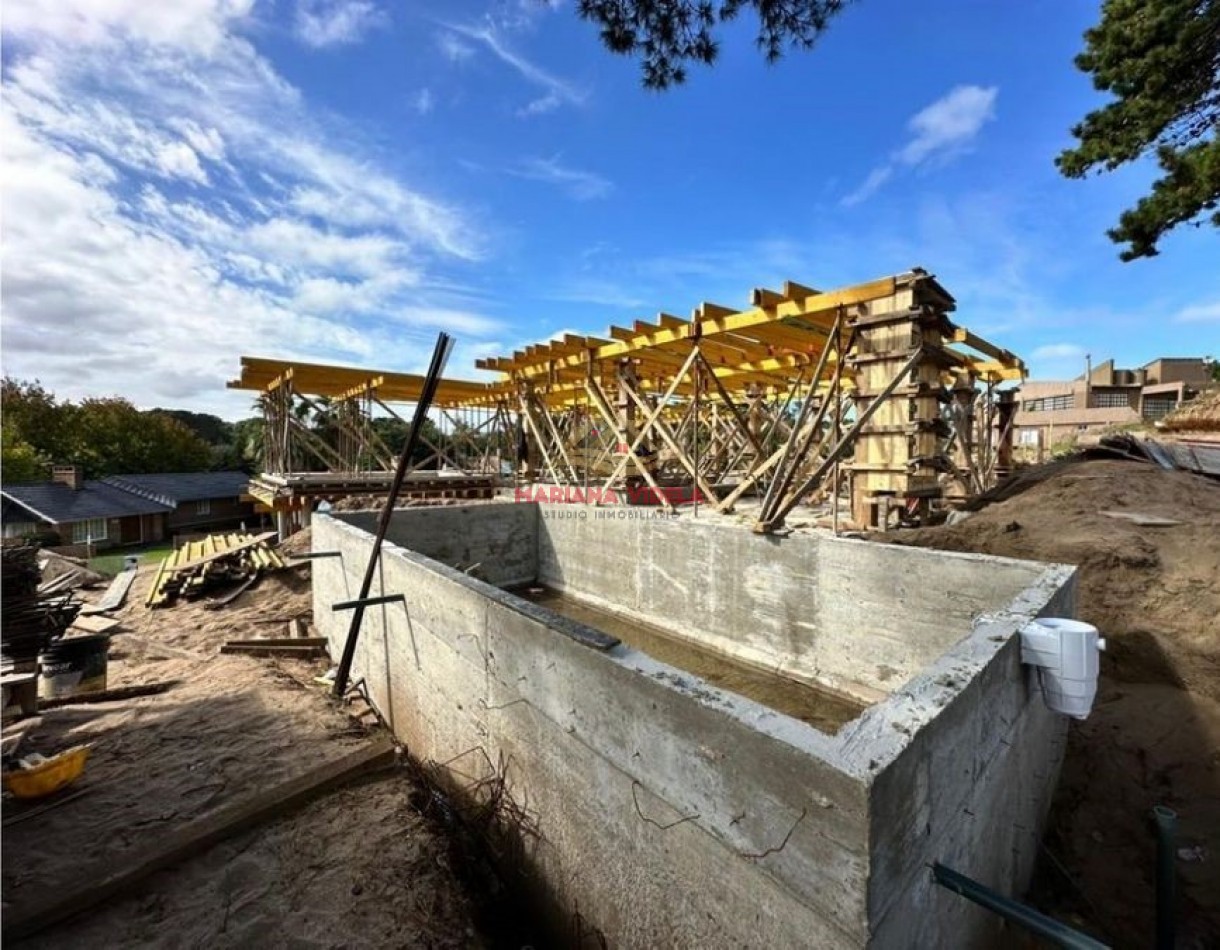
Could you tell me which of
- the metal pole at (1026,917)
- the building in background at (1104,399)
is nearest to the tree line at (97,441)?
the metal pole at (1026,917)

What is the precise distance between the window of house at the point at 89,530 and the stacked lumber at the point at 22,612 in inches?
999

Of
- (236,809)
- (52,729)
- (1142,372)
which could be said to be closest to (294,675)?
(52,729)

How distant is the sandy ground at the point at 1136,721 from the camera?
2.94m

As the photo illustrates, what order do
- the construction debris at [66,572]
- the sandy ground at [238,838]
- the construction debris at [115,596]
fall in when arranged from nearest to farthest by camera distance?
the sandy ground at [238,838], the construction debris at [115,596], the construction debris at [66,572]

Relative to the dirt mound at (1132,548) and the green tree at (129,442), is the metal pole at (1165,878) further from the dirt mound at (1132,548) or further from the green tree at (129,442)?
the green tree at (129,442)

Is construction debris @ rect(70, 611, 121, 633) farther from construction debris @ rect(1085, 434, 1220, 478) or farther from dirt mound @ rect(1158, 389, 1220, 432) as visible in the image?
dirt mound @ rect(1158, 389, 1220, 432)

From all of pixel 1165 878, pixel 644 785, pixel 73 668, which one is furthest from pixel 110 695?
pixel 1165 878

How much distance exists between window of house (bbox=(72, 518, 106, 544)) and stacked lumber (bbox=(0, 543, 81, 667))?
25.4 m

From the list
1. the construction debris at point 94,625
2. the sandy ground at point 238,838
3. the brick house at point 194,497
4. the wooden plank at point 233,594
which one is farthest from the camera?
the brick house at point 194,497

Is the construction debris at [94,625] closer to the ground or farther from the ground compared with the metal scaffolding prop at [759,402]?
closer to the ground

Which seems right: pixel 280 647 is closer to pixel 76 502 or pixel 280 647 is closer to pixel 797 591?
pixel 797 591

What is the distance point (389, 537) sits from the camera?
25.2 ft

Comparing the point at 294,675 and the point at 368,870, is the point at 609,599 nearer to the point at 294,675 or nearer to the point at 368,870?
the point at 294,675

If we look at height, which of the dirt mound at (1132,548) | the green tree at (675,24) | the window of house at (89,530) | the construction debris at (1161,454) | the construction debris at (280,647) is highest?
the green tree at (675,24)
